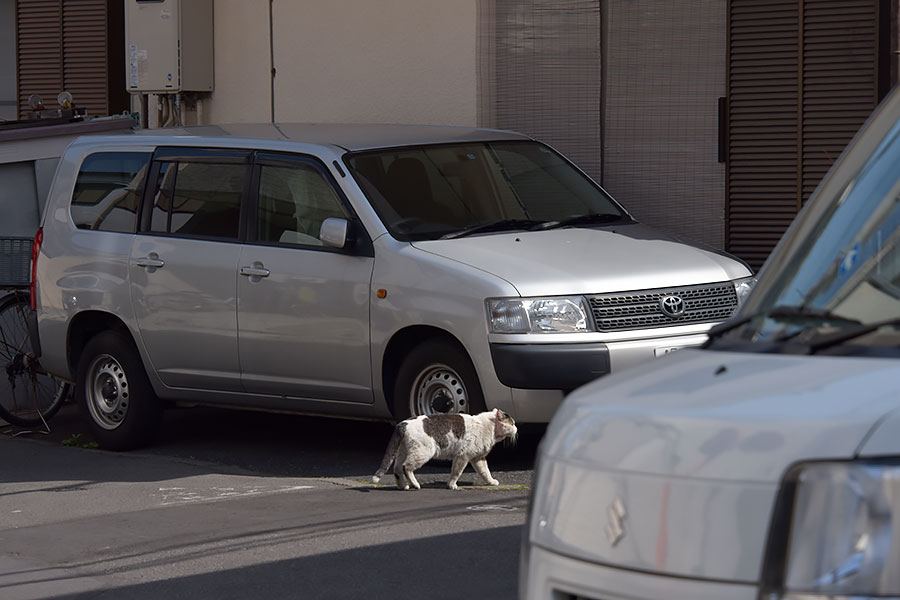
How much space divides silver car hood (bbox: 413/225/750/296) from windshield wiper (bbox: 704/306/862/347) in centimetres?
458

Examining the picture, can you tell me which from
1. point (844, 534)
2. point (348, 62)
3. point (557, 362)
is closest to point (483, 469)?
point (557, 362)

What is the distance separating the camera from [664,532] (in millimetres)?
2646

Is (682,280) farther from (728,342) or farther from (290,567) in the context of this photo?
(728,342)

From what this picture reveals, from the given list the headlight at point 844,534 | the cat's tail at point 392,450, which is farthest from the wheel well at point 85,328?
the headlight at point 844,534

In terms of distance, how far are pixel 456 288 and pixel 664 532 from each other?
5.42m

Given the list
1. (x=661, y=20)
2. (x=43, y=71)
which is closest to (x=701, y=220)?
(x=661, y=20)

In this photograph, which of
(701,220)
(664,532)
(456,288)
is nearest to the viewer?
(664,532)

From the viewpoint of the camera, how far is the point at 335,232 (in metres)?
8.46

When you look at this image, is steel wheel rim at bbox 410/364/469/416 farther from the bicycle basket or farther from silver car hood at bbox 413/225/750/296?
the bicycle basket

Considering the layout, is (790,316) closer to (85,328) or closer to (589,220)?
(589,220)

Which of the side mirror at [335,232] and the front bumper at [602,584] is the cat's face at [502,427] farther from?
the front bumper at [602,584]

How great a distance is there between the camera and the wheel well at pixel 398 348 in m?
8.34

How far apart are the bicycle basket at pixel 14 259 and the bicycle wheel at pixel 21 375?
0.52 feet

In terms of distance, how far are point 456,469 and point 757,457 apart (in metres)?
5.40
